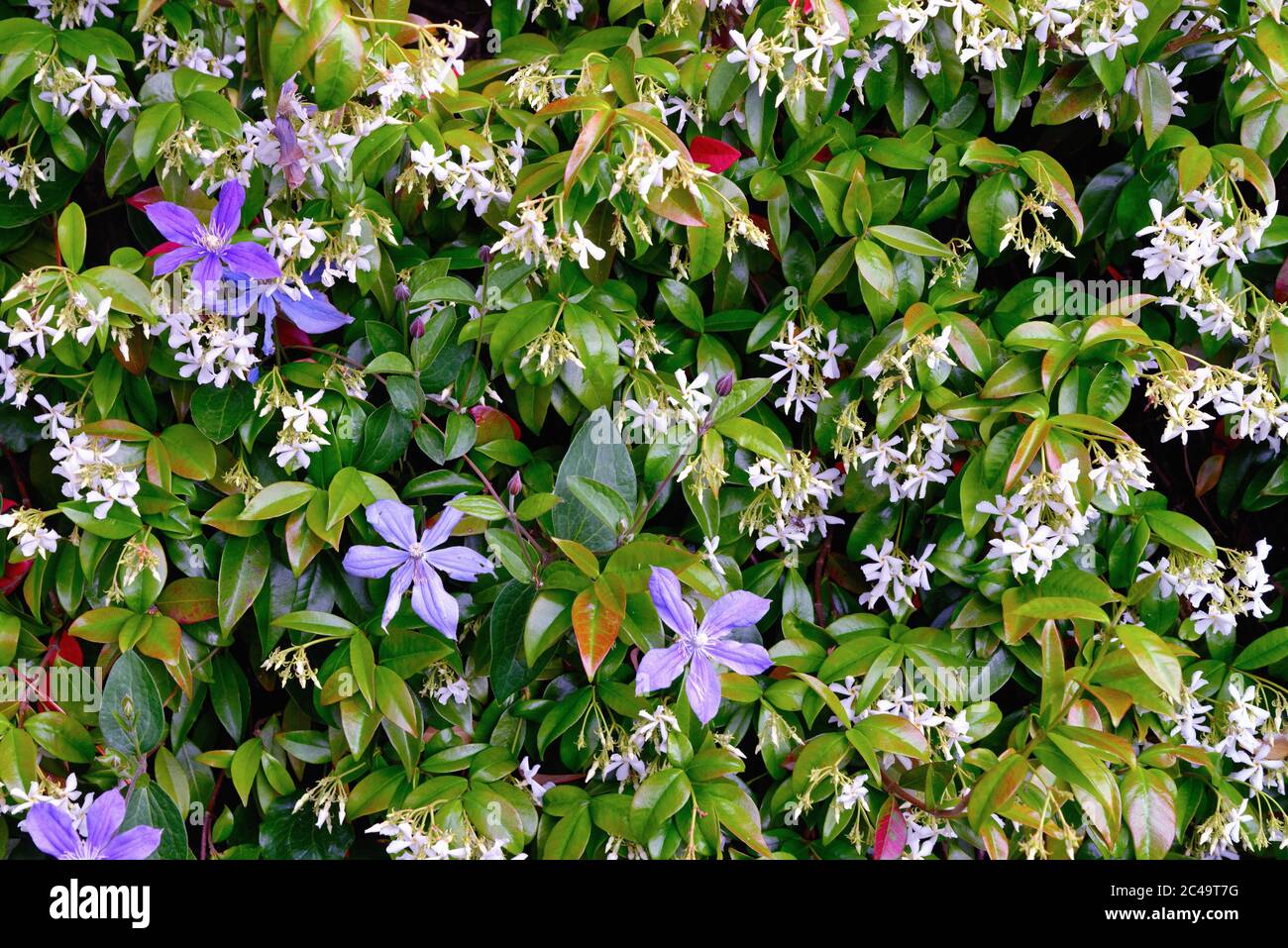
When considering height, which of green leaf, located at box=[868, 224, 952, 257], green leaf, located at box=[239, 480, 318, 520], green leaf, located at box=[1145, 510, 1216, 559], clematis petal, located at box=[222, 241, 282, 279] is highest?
green leaf, located at box=[868, 224, 952, 257]

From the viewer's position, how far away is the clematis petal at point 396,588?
4.18 ft

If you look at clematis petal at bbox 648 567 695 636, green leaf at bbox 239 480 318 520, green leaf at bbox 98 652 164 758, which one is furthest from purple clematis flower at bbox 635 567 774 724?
green leaf at bbox 98 652 164 758

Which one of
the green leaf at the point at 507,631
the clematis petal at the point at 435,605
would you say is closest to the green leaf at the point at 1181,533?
the green leaf at the point at 507,631

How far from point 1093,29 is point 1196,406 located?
1.85 ft

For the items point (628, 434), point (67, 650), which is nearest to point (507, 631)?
point (628, 434)

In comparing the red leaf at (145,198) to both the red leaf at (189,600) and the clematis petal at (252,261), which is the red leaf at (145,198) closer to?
the clematis petal at (252,261)

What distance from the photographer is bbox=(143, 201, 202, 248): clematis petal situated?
4.30ft

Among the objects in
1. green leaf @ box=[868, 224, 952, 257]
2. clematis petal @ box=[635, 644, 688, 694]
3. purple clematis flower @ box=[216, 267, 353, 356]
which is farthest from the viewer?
green leaf @ box=[868, 224, 952, 257]

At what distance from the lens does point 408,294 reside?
1446mm

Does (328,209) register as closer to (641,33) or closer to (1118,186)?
(641,33)

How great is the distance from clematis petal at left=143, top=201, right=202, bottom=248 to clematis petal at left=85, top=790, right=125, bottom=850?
2.41 ft

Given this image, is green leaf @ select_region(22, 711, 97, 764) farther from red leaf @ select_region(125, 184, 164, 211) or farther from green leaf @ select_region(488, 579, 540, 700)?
red leaf @ select_region(125, 184, 164, 211)

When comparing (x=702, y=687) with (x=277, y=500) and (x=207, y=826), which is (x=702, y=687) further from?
(x=207, y=826)

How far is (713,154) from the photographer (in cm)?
144
